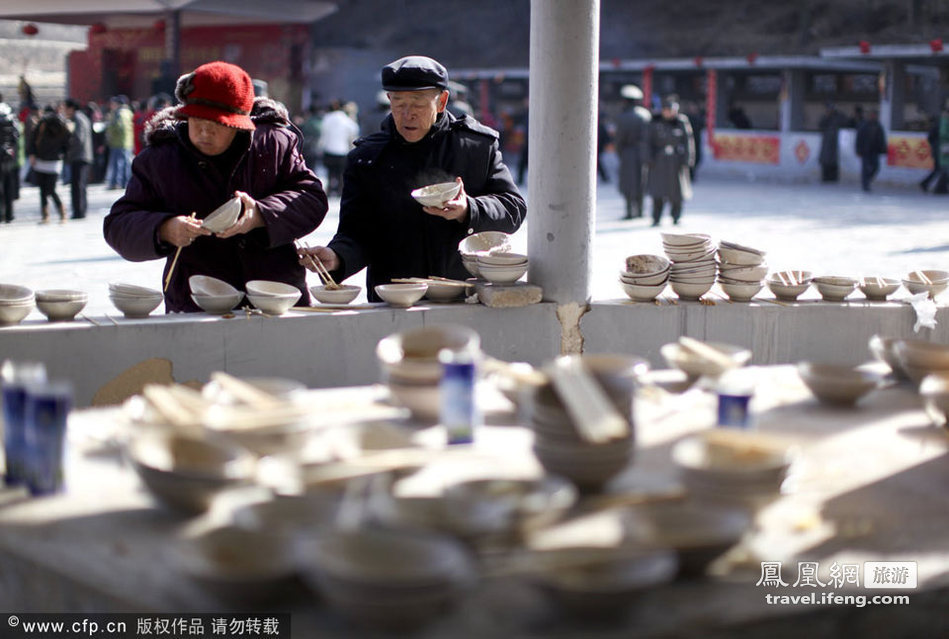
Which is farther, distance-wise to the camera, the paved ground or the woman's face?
the paved ground

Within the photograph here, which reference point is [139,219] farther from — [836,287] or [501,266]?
[836,287]

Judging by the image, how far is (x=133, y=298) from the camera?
14.6 ft

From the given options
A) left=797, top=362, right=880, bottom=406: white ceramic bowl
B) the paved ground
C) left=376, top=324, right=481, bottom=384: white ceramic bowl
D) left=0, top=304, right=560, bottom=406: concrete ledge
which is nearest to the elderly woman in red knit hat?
left=0, top=304, right=560, bottom=406: concrete ledge

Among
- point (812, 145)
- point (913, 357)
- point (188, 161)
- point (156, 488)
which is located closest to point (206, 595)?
point (156, 488)

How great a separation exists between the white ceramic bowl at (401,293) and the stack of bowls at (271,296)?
1.22ft

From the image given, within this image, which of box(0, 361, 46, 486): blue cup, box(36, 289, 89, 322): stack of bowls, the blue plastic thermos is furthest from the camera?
box(36, 289, 89, 322): stack of bowls

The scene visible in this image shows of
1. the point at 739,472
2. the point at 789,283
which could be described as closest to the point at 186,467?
the point at 739,472

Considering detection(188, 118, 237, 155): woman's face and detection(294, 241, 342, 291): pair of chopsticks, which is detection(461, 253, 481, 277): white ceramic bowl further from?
detection(188, 118, 237, 155): woman's face

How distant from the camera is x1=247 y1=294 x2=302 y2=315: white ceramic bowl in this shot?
174 inches

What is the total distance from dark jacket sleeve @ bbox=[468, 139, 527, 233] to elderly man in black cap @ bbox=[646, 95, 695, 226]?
954 cm

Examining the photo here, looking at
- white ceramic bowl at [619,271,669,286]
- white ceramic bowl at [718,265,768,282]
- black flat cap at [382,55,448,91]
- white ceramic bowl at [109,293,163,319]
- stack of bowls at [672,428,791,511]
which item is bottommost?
stack of bowls at [672,428,791,511]

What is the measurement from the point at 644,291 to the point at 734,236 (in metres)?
8.98

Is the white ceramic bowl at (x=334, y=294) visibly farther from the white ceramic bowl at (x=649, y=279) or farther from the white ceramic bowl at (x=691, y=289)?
the white ceramic bowl at (x=691, y=289)

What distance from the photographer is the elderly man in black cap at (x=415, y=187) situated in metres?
4.54
